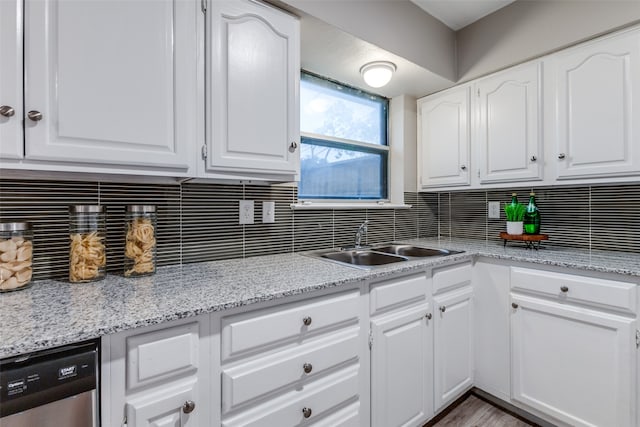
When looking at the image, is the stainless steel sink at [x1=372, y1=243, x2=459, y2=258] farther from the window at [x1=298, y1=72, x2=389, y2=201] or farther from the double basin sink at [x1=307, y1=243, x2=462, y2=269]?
the window at [x1=298, y1=72, x2=389, y2=201]

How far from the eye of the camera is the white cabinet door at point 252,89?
1.23 meters

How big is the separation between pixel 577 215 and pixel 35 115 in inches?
107

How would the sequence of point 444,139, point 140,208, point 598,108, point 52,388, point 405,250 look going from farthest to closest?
point 444,139 → point 405,250 → point 598,108 → point 140,208 → point 52,388

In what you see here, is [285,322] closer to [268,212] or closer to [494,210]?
[268,212]

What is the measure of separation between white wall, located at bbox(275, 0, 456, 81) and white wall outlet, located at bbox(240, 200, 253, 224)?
0.95 metres

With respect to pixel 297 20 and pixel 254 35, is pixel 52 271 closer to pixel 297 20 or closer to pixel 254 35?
pixel 254 35

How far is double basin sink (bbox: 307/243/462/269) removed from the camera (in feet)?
6.11

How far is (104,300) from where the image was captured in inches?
37.3

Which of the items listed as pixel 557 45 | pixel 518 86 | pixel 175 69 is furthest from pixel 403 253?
pixel 175 69

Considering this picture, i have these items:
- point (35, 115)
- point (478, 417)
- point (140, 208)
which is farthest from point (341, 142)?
point (478, 417)

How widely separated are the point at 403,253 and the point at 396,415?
967mm

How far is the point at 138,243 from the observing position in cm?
123

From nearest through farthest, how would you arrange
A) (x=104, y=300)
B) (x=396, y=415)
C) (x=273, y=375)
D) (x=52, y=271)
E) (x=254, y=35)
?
(x=104, y=300), (x=273, y=375), (x=52, y=271), (x=254, y=35), (x=396, y=415)

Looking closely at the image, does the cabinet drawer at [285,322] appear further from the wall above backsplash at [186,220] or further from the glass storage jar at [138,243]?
the wall above backsplash at [186,220]
